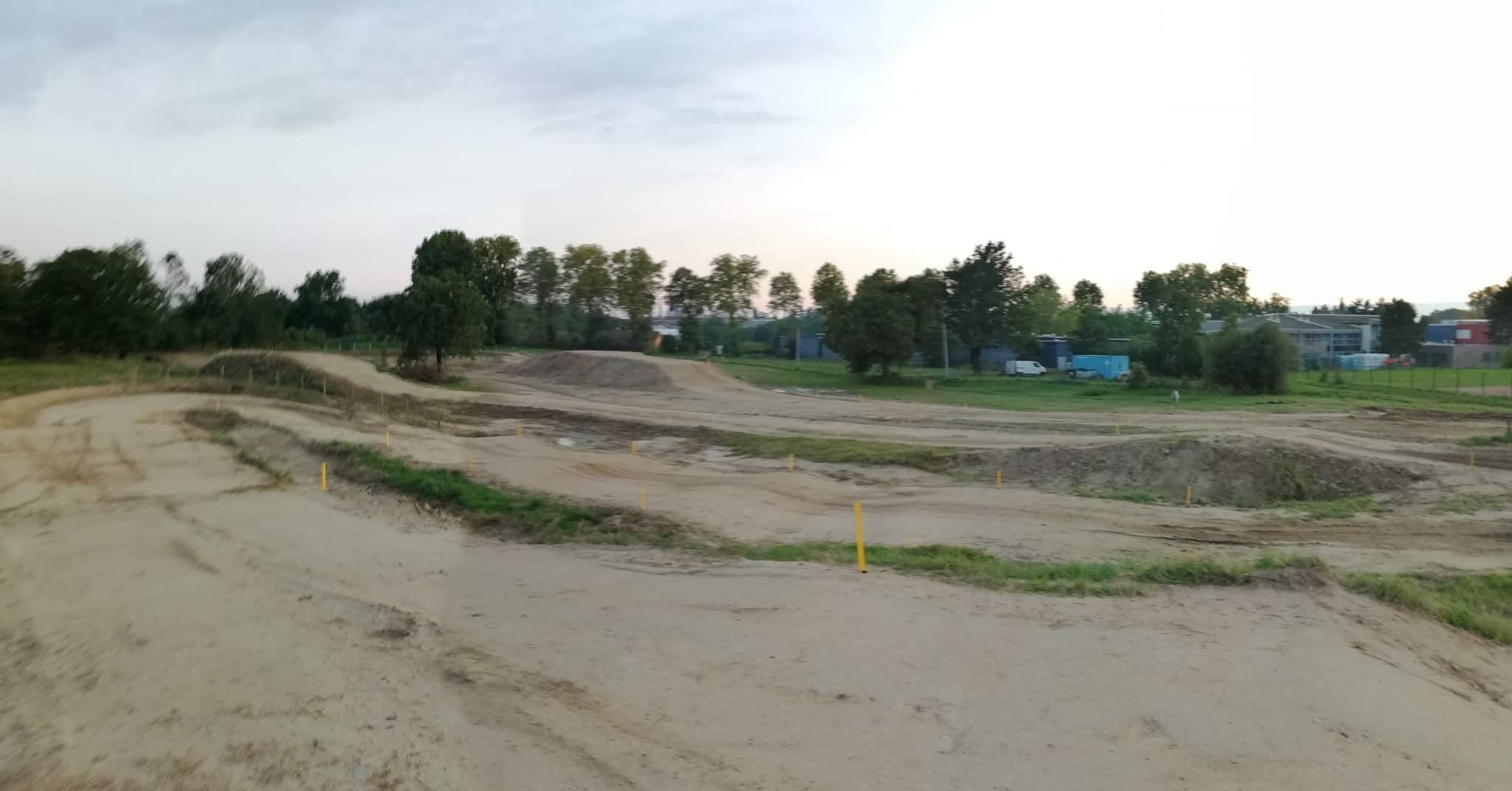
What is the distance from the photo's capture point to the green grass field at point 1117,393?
40938mm

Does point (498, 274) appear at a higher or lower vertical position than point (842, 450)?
higher

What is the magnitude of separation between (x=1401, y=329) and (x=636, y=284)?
242 feet

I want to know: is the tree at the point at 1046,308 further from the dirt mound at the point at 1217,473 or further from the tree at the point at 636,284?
the dirt mound at the point at 1217,473

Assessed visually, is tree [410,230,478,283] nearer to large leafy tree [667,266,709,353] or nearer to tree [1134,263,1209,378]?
large leafy tree [667,266,709,353]

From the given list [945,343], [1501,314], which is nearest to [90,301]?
[945,343]

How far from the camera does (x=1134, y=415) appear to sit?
37719 millimetres

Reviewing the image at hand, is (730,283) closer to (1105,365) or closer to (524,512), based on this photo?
(1105,365)

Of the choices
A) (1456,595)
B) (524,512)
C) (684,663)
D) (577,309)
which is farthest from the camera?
(577,309)

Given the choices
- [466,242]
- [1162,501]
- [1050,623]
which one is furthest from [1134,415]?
[466,242]

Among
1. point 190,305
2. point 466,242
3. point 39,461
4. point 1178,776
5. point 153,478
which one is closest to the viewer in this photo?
point 1178,776

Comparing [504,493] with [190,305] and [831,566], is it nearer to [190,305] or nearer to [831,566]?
[831,566]

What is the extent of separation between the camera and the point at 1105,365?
2640 inches

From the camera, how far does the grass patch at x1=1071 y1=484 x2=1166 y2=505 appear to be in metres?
20.2

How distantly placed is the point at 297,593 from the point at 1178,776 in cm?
917
